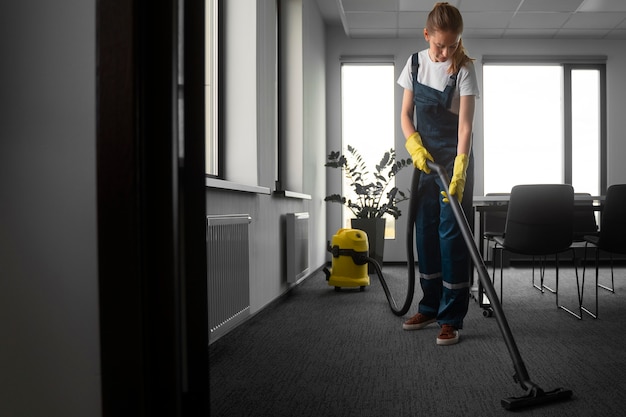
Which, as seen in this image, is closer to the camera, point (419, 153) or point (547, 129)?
point (419, 153)

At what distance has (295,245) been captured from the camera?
3.44m

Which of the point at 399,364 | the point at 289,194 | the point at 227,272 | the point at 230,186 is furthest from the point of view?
the point at 289,194

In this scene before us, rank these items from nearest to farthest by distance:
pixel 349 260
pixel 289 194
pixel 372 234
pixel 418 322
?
pixel 418 322 → pixel 289 194 → pixel 349 260 → pixel 372 234

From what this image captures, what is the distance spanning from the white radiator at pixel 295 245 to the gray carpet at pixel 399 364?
16.5 inches

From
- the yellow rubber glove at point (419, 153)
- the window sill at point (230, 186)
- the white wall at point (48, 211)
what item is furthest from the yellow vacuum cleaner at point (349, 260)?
the white wall at point (48, 211)

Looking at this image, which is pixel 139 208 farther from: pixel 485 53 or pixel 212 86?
pixel 485 53

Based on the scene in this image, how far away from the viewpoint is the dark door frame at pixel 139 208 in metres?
0.75

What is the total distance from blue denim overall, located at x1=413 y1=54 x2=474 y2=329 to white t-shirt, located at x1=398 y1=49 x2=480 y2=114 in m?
0.02

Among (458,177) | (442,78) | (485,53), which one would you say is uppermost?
(485,53)

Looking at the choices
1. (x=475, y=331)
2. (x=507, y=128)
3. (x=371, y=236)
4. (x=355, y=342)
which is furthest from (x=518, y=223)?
(x=507, y=128)

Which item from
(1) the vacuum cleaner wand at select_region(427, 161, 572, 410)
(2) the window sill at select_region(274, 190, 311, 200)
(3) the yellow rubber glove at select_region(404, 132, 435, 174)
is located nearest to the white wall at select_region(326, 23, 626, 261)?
(2) the window sill at select_region(274, 190, 311, 200)

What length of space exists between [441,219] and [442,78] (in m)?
0.58

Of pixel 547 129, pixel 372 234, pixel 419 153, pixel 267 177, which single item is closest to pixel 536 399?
pixel 419 153

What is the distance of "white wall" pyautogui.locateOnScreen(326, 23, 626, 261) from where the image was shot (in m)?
5.38
